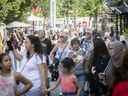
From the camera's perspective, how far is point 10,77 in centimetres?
736

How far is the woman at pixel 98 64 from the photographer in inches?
401

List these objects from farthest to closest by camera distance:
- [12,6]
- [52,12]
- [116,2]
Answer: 1. [52,12]
2. [12,6]
3. [116,2]

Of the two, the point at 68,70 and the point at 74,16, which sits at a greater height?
the point at 68,70

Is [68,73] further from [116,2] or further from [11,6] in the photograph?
[11,6]

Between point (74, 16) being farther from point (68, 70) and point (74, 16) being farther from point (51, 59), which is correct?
point (68, 70)

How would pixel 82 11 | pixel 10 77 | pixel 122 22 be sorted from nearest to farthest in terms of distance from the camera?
pixel 10 77
pixel 122 22
pixel 82 11

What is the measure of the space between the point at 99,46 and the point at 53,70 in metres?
7.25

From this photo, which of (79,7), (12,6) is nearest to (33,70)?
(12,6)

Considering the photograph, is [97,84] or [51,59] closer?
[97,84]

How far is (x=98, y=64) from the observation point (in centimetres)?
1032

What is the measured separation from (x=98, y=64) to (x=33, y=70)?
184 cm

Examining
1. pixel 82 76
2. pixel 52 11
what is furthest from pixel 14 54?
pixel 52 11

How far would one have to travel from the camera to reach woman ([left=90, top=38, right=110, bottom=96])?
33.4 feet

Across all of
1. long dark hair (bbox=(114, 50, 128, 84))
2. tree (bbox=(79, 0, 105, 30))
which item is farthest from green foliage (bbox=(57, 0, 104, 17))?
long dark hair (bbox=(114, 50, 128, 84))
